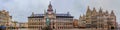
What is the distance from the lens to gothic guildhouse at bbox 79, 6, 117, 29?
38.6 m

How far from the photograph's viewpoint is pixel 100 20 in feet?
133

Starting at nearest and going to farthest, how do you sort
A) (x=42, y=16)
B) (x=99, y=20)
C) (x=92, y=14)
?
(x=99, y=20), (x=92, y=14), (x=42, y=16)

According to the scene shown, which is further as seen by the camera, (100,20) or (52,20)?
(52,20)

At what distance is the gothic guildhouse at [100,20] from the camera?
38625 mm

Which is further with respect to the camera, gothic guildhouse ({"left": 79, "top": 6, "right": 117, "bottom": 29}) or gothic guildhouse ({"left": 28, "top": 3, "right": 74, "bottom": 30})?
gothic guildhouse ({"left": 28, "top": 3, "right": 74, "bottom": 30})

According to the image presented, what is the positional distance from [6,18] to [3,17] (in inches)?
41.6

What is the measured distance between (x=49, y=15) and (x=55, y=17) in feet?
2.78

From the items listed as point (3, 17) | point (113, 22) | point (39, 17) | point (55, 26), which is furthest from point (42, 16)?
point (113, 22)

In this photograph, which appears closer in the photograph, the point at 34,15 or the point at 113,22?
the point at 113,22

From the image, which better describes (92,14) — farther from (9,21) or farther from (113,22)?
(9,21)

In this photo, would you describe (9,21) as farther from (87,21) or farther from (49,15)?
(87,21)

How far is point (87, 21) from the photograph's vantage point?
45.1 meters

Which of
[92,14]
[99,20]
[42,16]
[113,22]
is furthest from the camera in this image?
[42,16]

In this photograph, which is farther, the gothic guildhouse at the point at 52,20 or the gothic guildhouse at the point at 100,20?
the gothic guildhouse at the point at 52,20
